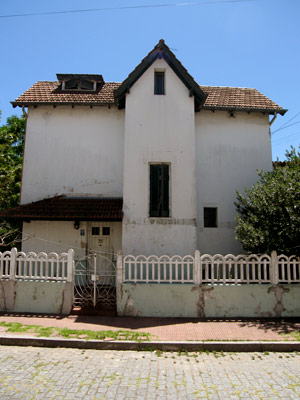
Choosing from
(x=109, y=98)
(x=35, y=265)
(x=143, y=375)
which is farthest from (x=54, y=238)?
(x=143, y=375)

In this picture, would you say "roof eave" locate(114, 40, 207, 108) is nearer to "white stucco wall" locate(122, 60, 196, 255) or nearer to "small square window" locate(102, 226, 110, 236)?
"white stucco wall" locate(122, 60, 196, 255)

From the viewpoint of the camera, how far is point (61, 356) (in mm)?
5730

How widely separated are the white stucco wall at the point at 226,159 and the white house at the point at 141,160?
0.04 metres

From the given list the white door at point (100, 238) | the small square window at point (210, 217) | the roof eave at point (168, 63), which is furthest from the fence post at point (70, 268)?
the roof eave at point (168, 63)

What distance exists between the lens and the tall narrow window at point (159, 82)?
11328 millimetres

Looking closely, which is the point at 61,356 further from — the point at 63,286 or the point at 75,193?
the point at 75,193

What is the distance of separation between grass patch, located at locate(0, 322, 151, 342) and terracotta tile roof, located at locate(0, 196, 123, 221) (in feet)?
14.4

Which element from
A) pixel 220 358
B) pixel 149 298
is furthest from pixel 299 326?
pixel 149 298

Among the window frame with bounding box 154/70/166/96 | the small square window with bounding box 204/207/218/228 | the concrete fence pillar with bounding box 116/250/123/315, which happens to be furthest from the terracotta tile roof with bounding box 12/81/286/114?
the concrete fence pillar with bounding box 116/250/123/315

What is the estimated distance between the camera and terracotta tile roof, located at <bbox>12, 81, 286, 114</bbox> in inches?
499

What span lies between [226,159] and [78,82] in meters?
7.79

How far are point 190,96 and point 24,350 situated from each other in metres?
9.71

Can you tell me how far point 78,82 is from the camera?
543 inches

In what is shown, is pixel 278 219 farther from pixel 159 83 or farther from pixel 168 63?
pixel 168 63
